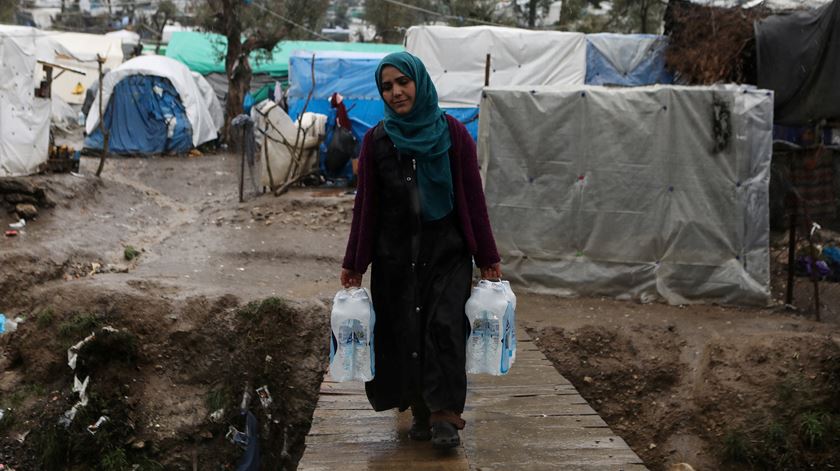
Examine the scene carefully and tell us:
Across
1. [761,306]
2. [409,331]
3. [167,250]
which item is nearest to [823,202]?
[761,306]

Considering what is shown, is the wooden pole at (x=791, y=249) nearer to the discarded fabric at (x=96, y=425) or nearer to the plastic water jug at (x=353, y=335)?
the plastic water jug at (x=353, y=335)

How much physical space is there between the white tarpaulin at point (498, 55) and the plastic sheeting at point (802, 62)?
3900 millimetres

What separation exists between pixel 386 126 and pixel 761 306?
18.1 feet

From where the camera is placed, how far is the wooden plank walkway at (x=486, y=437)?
329 cm

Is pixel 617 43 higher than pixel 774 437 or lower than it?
higher

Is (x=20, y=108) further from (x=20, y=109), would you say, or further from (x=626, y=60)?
(x=626, y=60)

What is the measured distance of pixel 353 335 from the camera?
3.09 metres

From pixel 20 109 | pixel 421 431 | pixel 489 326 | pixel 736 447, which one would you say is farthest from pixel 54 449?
pixel 20 109

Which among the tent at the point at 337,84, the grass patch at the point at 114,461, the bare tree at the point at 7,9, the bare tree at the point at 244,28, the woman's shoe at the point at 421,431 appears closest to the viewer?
the woman's shoe at the point at 421,431

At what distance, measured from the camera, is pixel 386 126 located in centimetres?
300

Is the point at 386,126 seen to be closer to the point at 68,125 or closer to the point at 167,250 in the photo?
the point at 167,250

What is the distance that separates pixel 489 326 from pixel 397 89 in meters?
1.00

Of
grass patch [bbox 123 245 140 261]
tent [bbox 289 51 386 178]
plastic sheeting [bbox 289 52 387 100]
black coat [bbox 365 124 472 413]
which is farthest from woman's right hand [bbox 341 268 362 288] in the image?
plastic sheeting [bbox 289 52 387 100]

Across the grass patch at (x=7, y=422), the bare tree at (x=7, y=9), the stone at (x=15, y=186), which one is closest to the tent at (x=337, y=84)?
the stone at (x=15, y=186)
